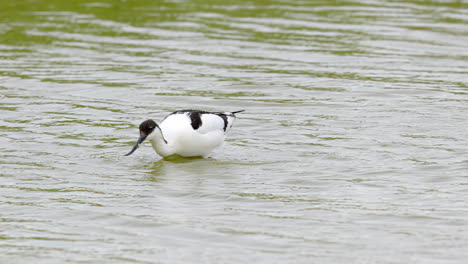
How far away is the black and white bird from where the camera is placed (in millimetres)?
11117

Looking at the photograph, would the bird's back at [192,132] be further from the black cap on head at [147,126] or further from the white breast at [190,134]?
the black cap on head at [147,126]

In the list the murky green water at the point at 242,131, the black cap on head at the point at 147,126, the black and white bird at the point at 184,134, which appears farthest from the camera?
the black and white bird at the point at 184,134

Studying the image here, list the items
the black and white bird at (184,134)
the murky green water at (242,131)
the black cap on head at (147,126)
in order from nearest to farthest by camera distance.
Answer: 1. the murky green water at (242,131)
2. the black cap on head at (147,126)
3. the black and white bird at (184,134)

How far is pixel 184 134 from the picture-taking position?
36.7 ft

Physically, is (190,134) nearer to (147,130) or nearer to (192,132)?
(192,132)

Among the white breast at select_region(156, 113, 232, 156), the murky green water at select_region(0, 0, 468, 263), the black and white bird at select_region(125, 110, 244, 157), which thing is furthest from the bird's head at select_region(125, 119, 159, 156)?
the murky green water at select_region(0, 0, 468, 263)

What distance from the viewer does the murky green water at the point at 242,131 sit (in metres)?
8.24

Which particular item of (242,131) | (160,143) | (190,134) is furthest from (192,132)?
(242,131)

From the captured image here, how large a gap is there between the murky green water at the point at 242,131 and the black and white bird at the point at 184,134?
0.73ft

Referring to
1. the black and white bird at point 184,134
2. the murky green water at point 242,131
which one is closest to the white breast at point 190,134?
the black and white bird at point 184,134

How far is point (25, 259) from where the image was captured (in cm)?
770

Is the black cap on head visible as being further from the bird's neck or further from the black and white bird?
the bird's neck

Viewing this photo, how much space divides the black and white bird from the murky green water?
0.22 meters

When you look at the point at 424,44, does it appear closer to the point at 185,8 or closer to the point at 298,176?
the point at 185,8
